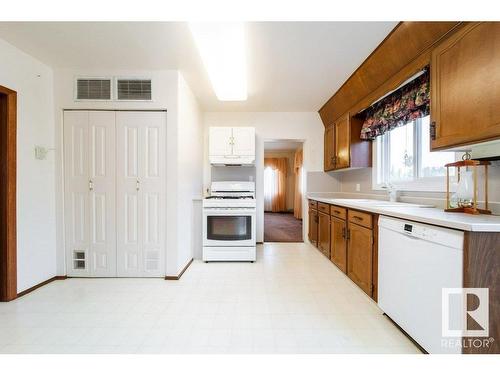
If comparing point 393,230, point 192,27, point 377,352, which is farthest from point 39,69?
point 377,352

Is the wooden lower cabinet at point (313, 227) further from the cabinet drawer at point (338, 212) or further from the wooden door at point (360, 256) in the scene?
the wooden door at point (360, 256)

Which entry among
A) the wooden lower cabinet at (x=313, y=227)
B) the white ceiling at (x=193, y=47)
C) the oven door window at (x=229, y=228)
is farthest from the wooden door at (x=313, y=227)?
the white ceiling at (x=193, y=47)

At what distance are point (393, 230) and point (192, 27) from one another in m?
2.10

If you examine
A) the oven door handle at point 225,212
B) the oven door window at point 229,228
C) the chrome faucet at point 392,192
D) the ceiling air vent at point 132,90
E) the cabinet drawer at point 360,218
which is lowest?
the oven door window at point 229,228

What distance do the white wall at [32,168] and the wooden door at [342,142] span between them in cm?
369

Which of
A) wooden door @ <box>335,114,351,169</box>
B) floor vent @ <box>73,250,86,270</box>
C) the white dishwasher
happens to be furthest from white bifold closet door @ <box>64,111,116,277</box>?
wooden door @ <box>335,114,351,169</box>

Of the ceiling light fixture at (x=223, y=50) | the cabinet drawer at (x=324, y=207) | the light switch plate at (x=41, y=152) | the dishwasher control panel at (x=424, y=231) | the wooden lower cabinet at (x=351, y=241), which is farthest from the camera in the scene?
the cabinet drawer at (x=324, y=207)

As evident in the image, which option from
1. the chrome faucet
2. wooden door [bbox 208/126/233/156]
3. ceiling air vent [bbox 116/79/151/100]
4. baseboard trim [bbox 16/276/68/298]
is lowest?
baseboard trim [bbox 16/276/68/298]

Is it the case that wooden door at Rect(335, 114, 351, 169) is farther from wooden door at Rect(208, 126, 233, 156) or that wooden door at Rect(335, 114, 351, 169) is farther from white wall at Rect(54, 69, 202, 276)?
white wall at Rect(54, 69, 202, 276)

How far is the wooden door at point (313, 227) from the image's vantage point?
3.83 m

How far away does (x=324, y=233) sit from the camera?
11.3 ft

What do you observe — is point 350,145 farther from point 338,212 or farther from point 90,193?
point 90,193

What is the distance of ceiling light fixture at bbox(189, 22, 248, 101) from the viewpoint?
177cm

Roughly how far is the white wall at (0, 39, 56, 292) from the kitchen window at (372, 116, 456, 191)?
3.80 meters
